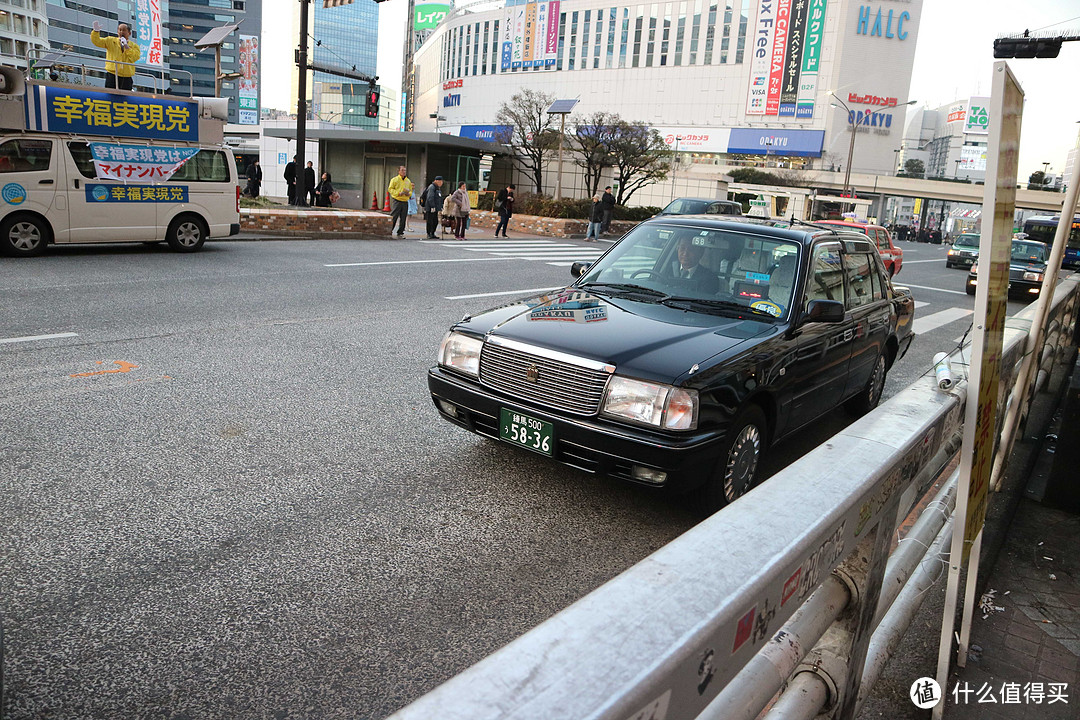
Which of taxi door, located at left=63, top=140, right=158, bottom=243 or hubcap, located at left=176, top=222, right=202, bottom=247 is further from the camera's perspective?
hubcap, located at left=176, top=222, right=202, bottom=247

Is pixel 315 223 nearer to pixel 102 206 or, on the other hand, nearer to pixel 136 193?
pixel 136 193

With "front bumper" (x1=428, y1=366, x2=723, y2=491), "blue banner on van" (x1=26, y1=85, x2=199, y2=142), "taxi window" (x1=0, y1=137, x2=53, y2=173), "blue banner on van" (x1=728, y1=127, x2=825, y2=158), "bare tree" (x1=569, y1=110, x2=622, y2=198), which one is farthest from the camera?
"blue banner on van" (x1=728, y1=127, x2=825, y2=158)

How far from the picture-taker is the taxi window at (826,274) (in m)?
5.39

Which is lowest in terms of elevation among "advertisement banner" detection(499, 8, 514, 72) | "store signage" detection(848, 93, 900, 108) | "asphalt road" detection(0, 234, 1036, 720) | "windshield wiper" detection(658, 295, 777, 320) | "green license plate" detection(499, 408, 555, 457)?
"asphalt road" detection(0, 234, 1036, 720)

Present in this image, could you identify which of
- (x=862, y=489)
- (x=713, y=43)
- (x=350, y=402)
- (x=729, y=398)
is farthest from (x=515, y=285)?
(x=713, y=43)

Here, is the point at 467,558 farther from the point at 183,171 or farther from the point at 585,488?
the point at 183,171

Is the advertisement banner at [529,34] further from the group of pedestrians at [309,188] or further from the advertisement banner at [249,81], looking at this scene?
the group of pedestrians at [309,188]

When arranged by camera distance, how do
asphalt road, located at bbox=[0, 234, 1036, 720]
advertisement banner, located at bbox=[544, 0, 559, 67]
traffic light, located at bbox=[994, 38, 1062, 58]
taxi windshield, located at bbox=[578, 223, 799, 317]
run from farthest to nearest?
advertisement banner, located at bbox=[544, 0, 559, 67] → traffic light, located at bbox=[994, 38, 1062, 58] → taxi windshield, located at bbox=[578, 223, 799, 317] → asphalt road, located at bbox=[0, 234, 1036, 720]

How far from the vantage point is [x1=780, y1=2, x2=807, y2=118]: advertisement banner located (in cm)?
7881

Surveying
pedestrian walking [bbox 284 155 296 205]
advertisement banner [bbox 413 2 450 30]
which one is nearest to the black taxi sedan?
pedestrian walking [bbox 284 155 296 205]

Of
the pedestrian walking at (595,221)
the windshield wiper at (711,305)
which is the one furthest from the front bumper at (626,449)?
the pedestrian walking at (595,221)

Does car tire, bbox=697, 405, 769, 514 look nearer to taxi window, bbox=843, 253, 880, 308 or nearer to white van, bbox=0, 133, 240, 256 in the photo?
taxi window, bbox=843, 253, 880, 308

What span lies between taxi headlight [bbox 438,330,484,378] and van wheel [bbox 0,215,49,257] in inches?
420

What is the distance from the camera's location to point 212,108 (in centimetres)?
1487
